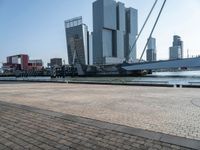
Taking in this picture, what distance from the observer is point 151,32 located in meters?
46.7

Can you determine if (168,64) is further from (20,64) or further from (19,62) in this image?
(19,62)

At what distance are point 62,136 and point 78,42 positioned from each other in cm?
11018

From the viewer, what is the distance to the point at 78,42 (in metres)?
114

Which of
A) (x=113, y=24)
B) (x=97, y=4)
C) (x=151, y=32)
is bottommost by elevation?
(x=151, y=32)

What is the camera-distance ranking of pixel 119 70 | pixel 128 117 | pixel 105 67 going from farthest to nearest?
pixel 105 67 < pixel 119 70 < pixel 128 117

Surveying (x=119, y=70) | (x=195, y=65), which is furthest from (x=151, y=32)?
(x=119, y=70)

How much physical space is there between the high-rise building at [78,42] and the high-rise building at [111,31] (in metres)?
4.64

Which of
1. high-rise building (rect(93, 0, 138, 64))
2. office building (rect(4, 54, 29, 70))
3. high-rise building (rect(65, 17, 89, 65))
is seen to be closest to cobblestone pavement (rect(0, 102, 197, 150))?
high-rise building (rect(93, 0, 138, 64))

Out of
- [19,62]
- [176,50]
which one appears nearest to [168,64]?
[176,50]

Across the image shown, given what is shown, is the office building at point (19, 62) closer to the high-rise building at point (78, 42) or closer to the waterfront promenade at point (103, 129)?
the high-rise building at point (78, 42)

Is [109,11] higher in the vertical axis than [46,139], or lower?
higher

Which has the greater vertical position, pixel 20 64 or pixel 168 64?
pixel 20 64

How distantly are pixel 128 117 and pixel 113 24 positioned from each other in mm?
110902

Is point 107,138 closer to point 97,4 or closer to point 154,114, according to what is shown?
point 154,114
